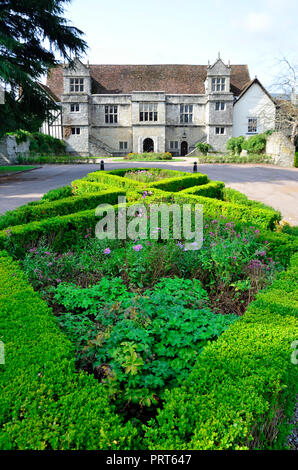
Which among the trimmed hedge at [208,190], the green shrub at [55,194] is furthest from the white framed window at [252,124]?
the green shrub at [55,194]

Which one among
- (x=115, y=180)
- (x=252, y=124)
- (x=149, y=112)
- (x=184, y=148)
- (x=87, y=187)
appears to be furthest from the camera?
(x=184, y=148)

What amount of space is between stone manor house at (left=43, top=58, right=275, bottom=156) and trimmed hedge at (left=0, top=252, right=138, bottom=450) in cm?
3978

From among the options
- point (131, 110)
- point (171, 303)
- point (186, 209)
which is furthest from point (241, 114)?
point (171, 303)

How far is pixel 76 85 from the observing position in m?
41.1

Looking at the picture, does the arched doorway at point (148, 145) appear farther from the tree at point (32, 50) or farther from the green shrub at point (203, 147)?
the tree at point (32, 50)

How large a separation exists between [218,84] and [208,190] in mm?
35028

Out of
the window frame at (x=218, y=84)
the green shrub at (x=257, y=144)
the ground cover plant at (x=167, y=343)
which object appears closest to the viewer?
the ground cover plant at (x=167, y=343)

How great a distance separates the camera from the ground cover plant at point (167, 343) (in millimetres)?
2256

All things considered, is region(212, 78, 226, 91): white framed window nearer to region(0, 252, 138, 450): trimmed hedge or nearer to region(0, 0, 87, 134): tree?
region(0, 0, 87, 134): tree

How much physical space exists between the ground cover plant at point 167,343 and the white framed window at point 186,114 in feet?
126

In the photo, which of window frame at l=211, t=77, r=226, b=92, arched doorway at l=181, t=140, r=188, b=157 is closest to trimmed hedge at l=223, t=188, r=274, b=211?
arched doorway at l=181, t=140, r=188, b=157

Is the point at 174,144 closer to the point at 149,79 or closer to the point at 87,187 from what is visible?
the point at 149,79

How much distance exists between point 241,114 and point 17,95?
2888 centimetres

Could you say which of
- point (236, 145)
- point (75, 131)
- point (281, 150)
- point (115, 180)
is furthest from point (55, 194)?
point (75, 131)
